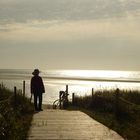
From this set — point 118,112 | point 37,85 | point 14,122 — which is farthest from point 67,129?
point 37,85

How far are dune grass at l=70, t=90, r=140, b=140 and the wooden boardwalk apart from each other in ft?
2.03

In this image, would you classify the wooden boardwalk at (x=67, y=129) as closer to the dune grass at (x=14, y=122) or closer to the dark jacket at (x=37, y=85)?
the dune grass at (x=14, y=122)

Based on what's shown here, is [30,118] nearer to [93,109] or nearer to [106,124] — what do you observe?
[106,124]

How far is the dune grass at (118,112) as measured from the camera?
1713cm

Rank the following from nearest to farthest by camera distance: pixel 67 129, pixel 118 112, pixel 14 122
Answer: pixel 67 129, pixel 14 122, pixel 118 112

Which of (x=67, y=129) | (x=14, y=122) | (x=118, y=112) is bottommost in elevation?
(x=67, y=129)

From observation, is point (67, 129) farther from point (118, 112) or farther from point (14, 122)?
point (118, 112)

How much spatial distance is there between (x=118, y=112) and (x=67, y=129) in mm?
5660

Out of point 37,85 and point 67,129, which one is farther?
point 37,85

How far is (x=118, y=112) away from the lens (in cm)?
2130

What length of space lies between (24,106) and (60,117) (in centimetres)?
394

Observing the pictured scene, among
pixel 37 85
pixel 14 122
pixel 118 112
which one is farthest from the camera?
pixel 37 85

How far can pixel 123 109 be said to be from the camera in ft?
70.6

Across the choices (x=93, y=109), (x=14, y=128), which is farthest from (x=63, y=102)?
(x=14, y=128)
